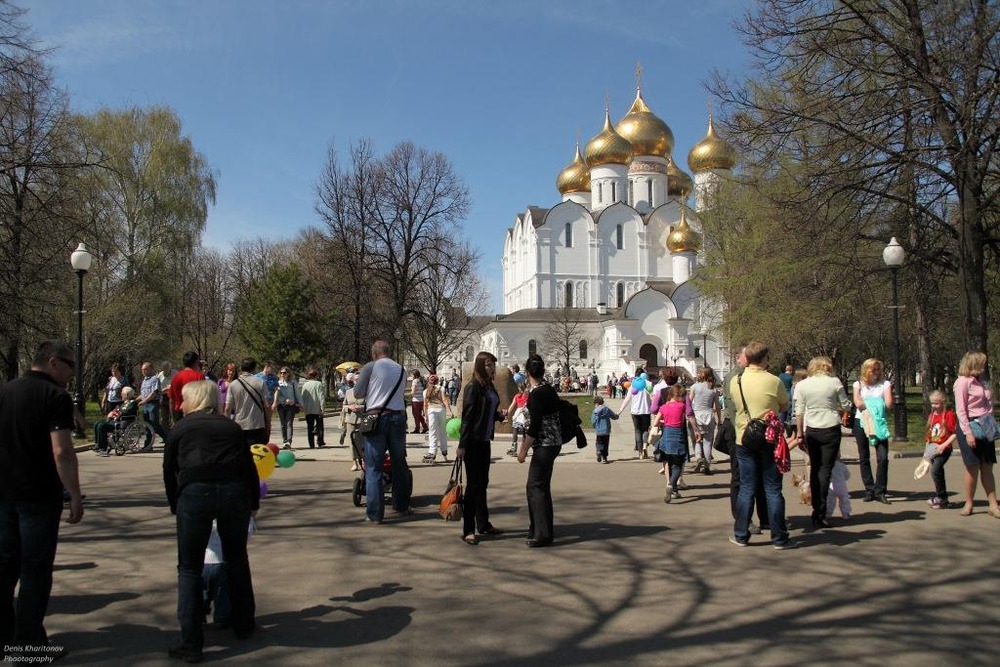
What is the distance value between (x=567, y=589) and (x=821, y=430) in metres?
3.83

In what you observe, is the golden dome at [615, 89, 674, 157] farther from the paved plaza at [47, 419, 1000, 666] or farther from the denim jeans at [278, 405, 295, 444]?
the paved plaza at [47, 419, 1000, 666]

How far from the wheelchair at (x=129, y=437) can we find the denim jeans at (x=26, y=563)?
40.6ft

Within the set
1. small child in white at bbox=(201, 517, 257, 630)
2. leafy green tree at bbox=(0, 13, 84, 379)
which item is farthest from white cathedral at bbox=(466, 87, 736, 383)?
small child in white at bbox=(201, 517, 257, 630)

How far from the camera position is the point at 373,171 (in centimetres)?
3494

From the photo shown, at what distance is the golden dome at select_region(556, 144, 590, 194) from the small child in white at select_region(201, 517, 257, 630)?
76.9m

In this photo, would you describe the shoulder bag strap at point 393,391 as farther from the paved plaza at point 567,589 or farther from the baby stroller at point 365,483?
the paved plaza at point 567,589

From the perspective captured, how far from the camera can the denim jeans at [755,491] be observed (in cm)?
746

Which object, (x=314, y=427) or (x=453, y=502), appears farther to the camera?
(x=314, y=427)

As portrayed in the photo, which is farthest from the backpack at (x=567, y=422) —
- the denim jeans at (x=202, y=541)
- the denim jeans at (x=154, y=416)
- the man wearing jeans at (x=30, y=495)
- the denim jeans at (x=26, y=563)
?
the denim jeans at (x=154, y=416)

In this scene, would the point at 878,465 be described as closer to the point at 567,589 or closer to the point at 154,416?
the point at 567,589

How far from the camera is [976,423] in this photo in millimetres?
8703

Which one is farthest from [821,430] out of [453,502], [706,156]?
[706,156]

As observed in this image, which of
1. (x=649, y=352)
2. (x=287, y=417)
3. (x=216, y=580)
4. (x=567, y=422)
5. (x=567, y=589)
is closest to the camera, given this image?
(x=216, y=580)

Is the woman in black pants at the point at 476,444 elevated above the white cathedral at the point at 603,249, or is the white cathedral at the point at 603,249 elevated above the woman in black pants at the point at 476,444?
the white cathedral at the point at 603,249
